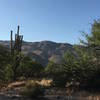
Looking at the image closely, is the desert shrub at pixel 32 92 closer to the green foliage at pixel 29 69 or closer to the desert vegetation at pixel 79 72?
the desert vegetation at pixel 79 72

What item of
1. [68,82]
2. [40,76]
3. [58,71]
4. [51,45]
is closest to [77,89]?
[68,82]

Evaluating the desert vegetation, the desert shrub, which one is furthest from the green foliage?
the desert shrub

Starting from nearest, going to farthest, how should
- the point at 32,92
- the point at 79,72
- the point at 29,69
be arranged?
the point at 32,92 → the point at 79,72 → the point at 29,69

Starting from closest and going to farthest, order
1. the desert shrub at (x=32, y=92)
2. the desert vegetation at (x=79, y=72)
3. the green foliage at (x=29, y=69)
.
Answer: the desert shrub at (x=32, y=92)
the desert vegetation at (x=79, y=72)
the green foliage at (x=29, y=69)

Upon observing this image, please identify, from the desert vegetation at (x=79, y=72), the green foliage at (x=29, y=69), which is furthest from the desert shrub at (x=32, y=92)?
the green foliage at (x=29, y=69)

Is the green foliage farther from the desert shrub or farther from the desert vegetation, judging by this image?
the desert shrub

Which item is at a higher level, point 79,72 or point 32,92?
point 79,72

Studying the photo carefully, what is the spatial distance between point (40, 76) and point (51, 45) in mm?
144454

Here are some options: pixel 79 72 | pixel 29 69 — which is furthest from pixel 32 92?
pixel 29 69

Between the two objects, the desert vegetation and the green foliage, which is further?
the green foliage

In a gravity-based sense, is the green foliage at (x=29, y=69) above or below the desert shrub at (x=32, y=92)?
above

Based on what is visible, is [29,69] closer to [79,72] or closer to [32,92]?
[79,72]

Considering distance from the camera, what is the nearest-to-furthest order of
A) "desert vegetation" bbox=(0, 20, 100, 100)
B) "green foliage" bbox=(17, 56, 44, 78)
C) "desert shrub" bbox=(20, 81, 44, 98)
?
1. "desert shrub" bbox=(20, 81, 44, 98)
2. "desert vegetation" bbox=(0, 20, 100, 100)
3. "green foliage" bbox=(17, 56, 44, 78)

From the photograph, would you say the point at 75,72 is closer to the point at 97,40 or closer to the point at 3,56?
the point at 97,40
